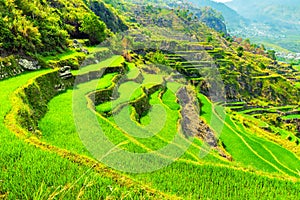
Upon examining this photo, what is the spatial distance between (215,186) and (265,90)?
185ft

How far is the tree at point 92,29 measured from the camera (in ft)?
90.6

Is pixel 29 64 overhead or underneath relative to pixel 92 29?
overhead

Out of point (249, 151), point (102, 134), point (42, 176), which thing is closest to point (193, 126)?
point (249, 151)

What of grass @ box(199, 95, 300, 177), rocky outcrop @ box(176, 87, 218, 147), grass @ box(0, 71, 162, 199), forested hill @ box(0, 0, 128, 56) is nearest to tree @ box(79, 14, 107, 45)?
forested hill @ box(0, 0, 128, 56)

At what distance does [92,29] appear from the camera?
27.9 m

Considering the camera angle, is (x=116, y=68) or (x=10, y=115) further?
(x=116, y=68)

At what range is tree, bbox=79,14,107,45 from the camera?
2762cm

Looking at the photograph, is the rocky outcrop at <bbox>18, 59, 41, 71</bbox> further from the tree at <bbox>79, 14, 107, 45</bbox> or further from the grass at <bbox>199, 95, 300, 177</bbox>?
the tree at <bbox>79, 14, 107, 45</bbox>

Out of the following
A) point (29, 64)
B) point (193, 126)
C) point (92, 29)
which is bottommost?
point (193, 126)

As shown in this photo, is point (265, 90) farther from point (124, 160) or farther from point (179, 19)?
point (179, 19)

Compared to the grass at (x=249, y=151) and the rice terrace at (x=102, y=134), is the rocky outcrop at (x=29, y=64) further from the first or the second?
the grass at (x=249, y=151)

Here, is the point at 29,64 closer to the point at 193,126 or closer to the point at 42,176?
the point at 193,126

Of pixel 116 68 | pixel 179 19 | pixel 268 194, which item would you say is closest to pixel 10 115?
pixel 268 194

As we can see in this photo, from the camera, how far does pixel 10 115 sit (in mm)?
8023
